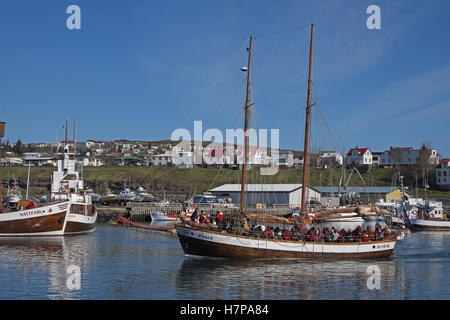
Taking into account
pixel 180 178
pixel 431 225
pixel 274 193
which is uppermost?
pixel 180 178

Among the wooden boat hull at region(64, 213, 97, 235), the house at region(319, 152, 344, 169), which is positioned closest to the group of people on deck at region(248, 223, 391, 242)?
the wooden boat hull at region(64, 213, 97, 235)

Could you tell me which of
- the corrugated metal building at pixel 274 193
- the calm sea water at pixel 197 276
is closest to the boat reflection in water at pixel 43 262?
the calm sea water at pixel 197 276

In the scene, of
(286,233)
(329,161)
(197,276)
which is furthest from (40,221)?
(329,161)

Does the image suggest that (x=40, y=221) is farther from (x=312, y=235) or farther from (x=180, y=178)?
(x=180, y=178)

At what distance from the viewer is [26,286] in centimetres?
3105

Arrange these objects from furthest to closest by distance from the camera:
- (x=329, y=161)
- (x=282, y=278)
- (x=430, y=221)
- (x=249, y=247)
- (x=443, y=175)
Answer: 1. (x=329, y=161)
2. (x=443, y=175)
3. (x=430, y=221)
4. (x=249, y=247)
5. (x=282, y=278)

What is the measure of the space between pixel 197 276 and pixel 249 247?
8150 millimetres

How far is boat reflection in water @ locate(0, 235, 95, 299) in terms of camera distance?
29.8 m

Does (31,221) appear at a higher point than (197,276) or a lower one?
higher

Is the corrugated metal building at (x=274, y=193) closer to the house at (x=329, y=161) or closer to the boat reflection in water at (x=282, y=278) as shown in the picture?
the house at (x=329, y=161)

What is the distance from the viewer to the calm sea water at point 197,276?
1190 inches

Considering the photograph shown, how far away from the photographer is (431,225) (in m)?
88.2

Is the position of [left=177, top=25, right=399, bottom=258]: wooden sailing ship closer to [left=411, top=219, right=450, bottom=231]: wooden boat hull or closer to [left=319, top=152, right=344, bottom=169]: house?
[left=411, top=219, right=450, bottom=231]: wooden boat hull

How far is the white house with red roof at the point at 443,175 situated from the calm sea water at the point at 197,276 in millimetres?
112921
